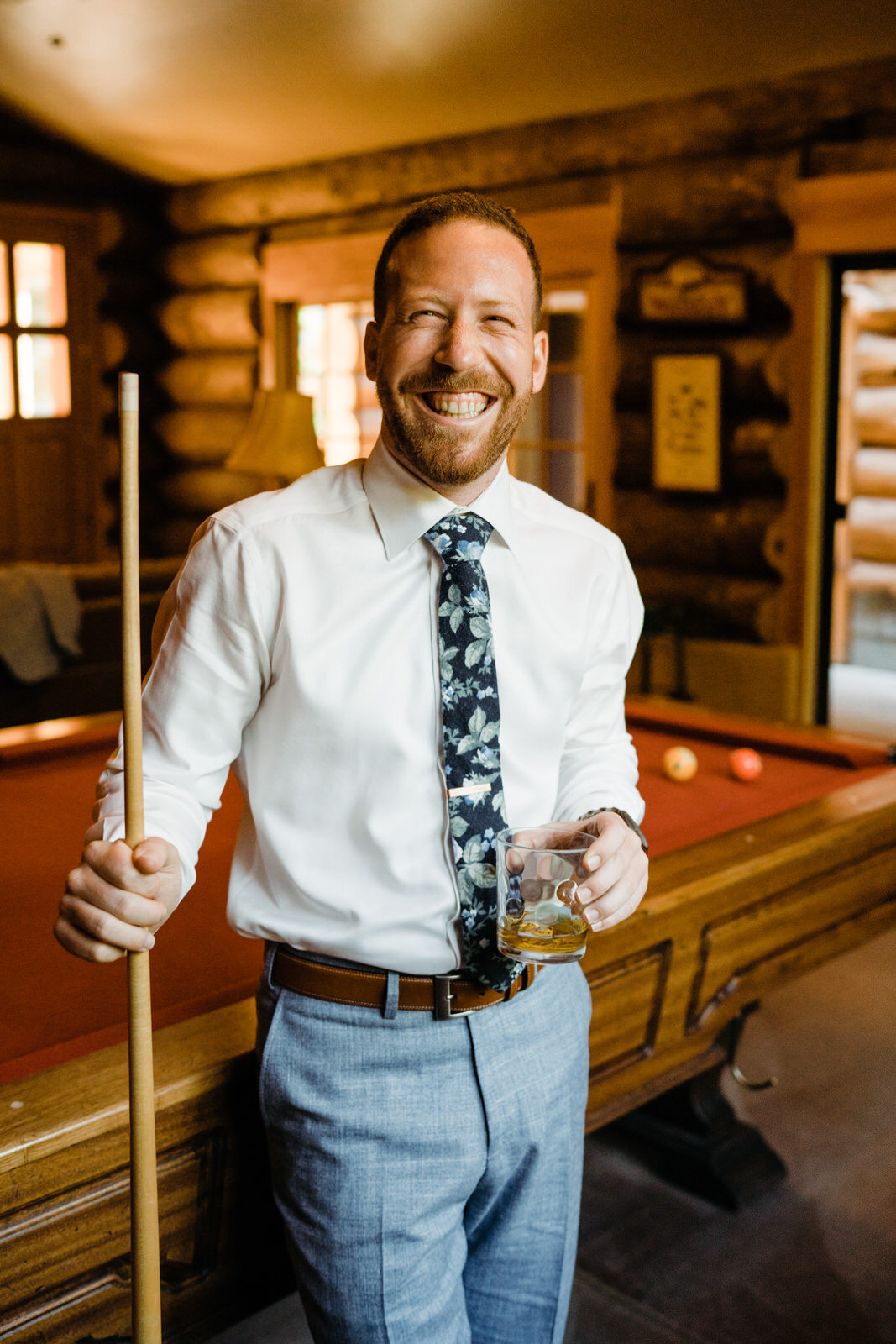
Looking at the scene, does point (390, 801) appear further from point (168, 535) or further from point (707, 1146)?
point (168, 535)

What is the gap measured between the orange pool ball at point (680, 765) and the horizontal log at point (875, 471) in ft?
16.9

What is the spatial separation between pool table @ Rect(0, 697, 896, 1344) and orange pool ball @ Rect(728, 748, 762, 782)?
0.12 ft

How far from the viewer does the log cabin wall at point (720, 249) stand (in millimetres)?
4988

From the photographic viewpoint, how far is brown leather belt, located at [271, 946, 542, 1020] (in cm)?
130

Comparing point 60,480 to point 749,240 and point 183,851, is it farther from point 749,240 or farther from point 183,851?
point 183,851

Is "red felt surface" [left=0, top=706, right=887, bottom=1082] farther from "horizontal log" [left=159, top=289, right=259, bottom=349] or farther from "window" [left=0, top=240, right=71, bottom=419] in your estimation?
"window" [left=0, top=240, right=71, bottom=419]

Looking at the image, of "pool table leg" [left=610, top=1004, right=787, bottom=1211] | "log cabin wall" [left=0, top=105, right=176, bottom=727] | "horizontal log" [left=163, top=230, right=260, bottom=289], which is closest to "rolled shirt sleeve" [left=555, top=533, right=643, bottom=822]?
"pool table leg" [left=610, top=1004, right=787, bottom=1211]

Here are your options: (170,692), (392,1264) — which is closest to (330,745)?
(170,692)

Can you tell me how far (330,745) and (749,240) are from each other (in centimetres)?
451

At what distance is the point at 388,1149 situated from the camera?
1.27 m

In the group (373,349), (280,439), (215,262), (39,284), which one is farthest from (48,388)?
(373,349)

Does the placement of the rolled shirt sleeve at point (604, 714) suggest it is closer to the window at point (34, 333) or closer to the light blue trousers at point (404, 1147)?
the light blue trousers at point (404, 1147)

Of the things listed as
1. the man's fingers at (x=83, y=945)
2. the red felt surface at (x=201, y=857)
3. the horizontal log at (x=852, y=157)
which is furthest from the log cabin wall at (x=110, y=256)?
the man's fingers at (x=83, y=945)

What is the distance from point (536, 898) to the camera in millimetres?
1292
